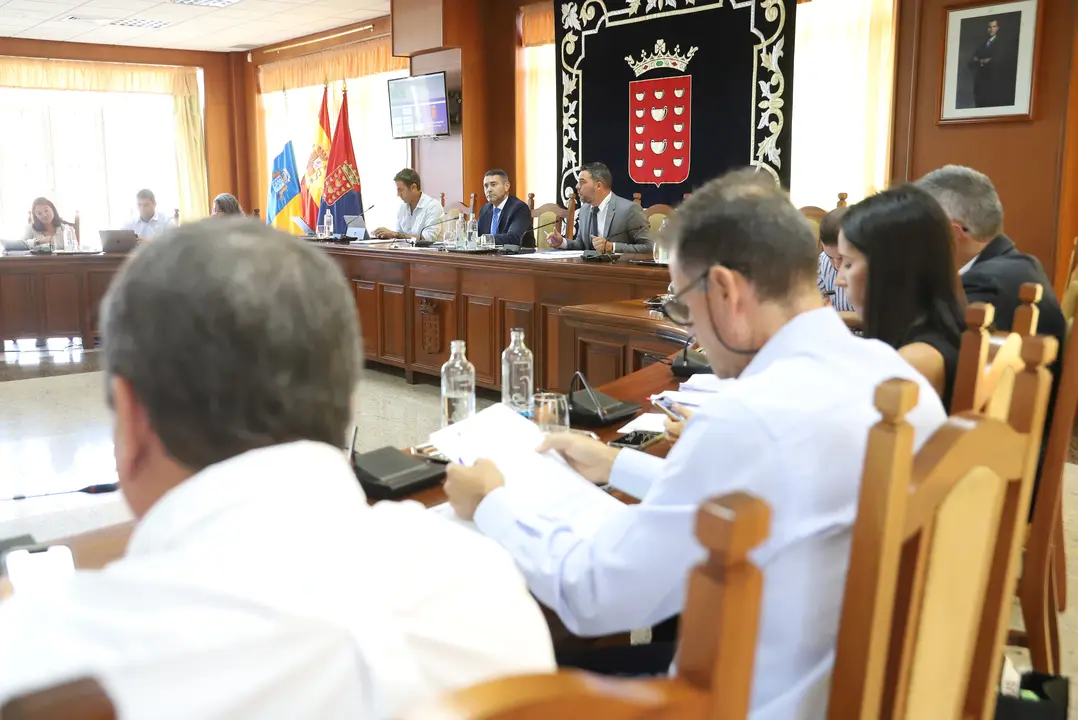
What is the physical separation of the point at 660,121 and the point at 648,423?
4.88 meters

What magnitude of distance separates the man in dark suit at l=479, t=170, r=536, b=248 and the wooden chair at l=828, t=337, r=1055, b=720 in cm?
552

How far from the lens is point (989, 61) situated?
185 inches

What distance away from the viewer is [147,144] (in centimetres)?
1053

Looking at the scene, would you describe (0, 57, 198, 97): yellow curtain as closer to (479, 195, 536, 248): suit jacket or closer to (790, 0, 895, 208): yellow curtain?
(479, 195, 536, 248): suit jacket

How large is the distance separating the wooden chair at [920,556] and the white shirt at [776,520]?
0.44 feet

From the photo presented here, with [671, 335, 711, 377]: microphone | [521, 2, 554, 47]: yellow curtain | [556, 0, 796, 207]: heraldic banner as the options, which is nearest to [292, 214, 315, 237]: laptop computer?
[556, 0, 796, 207]: heraldic banner

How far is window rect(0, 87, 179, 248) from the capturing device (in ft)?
32.3

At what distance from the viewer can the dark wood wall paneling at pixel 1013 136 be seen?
4496 mm

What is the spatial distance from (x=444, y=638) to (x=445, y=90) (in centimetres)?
750

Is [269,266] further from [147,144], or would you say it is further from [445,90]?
[147,144]

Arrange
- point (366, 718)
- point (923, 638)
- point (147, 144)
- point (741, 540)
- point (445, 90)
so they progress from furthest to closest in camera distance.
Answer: point (147, 144) < point (445, 90) < point (923, 638) < point (366, 718) < point (741, 540)

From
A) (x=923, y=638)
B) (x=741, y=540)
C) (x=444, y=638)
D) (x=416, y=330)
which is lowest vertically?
(x=416, y=330)

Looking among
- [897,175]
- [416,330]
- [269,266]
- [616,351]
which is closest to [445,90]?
[416,330]

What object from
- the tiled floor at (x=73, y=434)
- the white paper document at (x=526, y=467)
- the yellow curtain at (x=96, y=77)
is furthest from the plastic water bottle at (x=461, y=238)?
the yellow curtain at (x=96, y=77)
